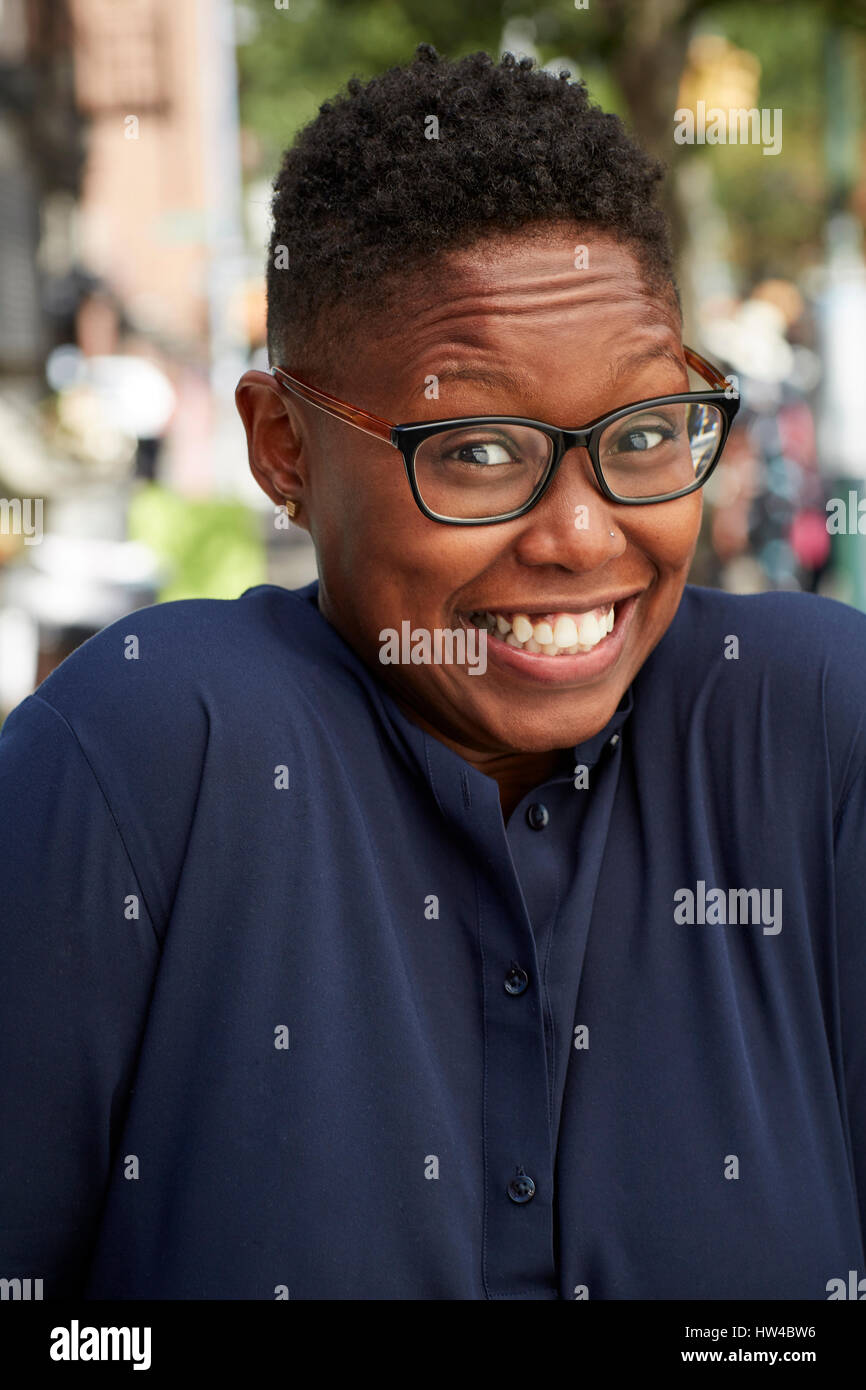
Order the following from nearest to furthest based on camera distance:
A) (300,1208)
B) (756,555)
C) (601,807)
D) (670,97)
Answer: (300,1208) → (601,807) → (670,97) → (756,555)

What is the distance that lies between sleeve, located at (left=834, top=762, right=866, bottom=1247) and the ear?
756 millimetres

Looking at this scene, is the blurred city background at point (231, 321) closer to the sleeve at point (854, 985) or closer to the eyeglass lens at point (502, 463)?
the eyeglass lens at point (502, 463)

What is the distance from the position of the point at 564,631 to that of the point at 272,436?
1.43ft

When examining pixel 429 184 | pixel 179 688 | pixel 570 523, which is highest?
pixel 429 184

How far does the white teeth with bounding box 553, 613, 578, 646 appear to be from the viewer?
1661 millimetres

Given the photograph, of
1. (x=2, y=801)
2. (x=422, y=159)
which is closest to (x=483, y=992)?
(x=2, y=801)

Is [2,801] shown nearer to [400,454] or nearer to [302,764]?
[302,764]

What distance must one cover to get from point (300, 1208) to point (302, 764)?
0.43 m

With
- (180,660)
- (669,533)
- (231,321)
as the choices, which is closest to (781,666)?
(669,533)

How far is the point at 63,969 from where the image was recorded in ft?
4.85

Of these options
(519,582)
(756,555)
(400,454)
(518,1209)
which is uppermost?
(756,555)

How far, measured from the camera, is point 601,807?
1713mm
